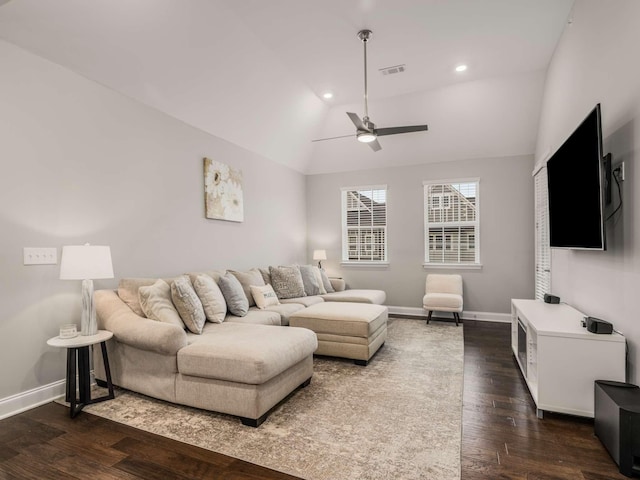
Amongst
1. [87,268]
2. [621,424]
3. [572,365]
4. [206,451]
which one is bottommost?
[206,451]

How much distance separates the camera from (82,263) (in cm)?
261

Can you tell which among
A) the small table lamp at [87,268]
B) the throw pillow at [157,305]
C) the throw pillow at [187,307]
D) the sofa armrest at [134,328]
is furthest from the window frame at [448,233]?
the small table lamp at [87,268]

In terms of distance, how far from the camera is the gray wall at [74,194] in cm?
265

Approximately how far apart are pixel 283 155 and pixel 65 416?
15.1 ft

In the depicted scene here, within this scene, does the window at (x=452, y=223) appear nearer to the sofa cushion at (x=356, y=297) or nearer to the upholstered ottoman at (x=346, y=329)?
the sofa cushion at (x=356, y=297)

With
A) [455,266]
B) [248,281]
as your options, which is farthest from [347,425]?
[455,266]

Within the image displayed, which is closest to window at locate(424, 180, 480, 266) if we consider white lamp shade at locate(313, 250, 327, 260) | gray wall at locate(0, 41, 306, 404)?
white lamp shade at locate(313, 250, 327, 260)

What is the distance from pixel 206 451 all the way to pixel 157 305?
1.33 metres

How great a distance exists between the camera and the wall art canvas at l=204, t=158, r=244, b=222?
14.7 feet

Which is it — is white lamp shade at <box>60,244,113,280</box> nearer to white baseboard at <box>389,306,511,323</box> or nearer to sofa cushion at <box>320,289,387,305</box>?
sofa cushion at <box>320,289,387,305</box>

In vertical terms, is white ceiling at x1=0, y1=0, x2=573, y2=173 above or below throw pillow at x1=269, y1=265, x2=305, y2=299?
above

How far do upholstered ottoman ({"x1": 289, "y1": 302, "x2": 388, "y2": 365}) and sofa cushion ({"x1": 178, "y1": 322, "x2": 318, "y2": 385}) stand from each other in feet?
2.79

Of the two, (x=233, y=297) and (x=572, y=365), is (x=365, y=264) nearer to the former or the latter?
(x=233, y=297)

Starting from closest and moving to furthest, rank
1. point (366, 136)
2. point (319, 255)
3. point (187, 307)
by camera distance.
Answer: point (187, 307) → point (366, 136) → point (319, 255)
